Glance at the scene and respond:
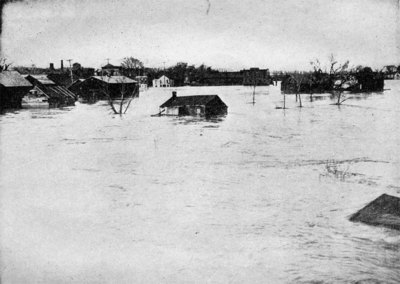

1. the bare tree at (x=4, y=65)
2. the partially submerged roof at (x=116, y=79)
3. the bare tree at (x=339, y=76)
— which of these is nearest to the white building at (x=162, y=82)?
the partially submerged roof at (x=116, y=79)

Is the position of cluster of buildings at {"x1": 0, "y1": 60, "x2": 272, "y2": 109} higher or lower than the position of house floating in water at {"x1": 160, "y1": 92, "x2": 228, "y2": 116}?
higher

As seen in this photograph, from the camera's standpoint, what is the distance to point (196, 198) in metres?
2.76

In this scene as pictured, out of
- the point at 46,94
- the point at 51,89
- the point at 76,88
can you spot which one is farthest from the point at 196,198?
the point at 51,89

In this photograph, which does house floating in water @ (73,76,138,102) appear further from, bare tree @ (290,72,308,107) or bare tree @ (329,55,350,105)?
bare tree @ (329,55,350,105)

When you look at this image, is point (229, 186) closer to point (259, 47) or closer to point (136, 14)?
point (259, 47)

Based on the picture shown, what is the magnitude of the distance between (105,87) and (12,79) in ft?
3.33

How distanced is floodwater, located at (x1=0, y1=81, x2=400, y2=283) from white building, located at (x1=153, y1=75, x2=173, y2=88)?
0.37 m

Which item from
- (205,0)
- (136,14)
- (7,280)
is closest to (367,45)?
(205,0)

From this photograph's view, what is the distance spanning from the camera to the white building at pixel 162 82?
3.41 metres

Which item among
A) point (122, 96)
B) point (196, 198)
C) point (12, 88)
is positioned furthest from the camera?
point (122, 96)

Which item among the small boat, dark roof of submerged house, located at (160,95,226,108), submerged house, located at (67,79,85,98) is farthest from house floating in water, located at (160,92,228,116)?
the small boat

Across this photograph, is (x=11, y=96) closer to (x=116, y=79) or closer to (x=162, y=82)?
(x=116, y=79)

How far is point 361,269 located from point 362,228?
325 millimetres

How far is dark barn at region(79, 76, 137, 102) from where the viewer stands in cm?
364
